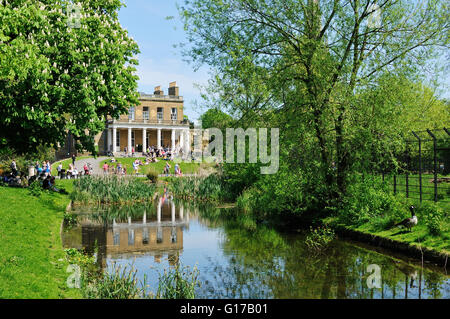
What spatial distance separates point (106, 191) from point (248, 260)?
41.7 feet

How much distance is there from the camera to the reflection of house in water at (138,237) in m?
11.4

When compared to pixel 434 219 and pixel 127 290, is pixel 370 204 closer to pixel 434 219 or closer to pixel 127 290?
pixel 434 219

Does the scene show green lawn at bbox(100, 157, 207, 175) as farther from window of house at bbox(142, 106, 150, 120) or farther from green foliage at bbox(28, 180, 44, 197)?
green foliage at bbox(28, 180, 44, 197)

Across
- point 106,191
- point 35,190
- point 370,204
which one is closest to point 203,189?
point 106,191

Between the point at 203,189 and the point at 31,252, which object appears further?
the point at 203,189

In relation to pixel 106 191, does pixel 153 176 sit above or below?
above

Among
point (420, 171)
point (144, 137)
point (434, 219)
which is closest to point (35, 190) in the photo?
point (420, 171)

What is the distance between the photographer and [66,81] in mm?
19031

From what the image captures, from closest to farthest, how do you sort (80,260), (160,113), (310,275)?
(310,275), (80,260), (160,113)

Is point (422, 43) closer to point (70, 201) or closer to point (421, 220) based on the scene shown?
point (421, 220)

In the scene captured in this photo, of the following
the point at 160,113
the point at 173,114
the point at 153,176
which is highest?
the point at 160,113

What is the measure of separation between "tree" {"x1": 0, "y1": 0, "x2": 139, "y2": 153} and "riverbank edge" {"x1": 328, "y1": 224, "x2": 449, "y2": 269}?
40.5 feet

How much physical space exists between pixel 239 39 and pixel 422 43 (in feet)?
19.6

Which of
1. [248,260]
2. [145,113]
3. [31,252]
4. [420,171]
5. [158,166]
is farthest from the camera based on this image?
[145,113]
